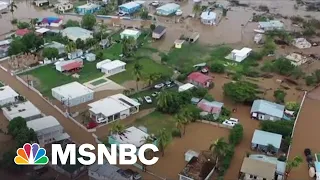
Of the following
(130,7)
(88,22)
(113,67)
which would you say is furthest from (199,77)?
(130,7)

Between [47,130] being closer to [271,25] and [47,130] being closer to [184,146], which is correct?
[184,146]

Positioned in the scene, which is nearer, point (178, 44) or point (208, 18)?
point (178, 44)

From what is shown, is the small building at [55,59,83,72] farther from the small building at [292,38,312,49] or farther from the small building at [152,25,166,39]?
the small building at [292,38,312,49]

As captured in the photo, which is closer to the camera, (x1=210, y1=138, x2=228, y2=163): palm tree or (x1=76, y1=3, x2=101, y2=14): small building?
(x1=210, y1=138, x2=228, y2=163): palm tree

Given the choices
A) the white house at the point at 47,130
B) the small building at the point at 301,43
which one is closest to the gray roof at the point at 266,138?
the white house at the point at 47,130

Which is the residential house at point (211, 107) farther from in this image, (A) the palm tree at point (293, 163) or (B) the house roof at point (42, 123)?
(B) the house roof at point (42, 123)

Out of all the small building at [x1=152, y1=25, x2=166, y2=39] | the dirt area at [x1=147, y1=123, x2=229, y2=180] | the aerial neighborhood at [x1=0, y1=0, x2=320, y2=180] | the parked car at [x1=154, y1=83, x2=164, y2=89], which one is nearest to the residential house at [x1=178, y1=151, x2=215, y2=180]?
the aerial neighborhood at [x1=0, y1=0, x2=320, y2=180]

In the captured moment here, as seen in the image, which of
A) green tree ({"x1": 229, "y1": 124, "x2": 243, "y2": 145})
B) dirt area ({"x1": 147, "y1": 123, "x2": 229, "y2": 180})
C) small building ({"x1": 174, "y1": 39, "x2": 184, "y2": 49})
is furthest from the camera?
small building ({"x1": 174, "y1": 39, "x2": 184, "y2": 49})
